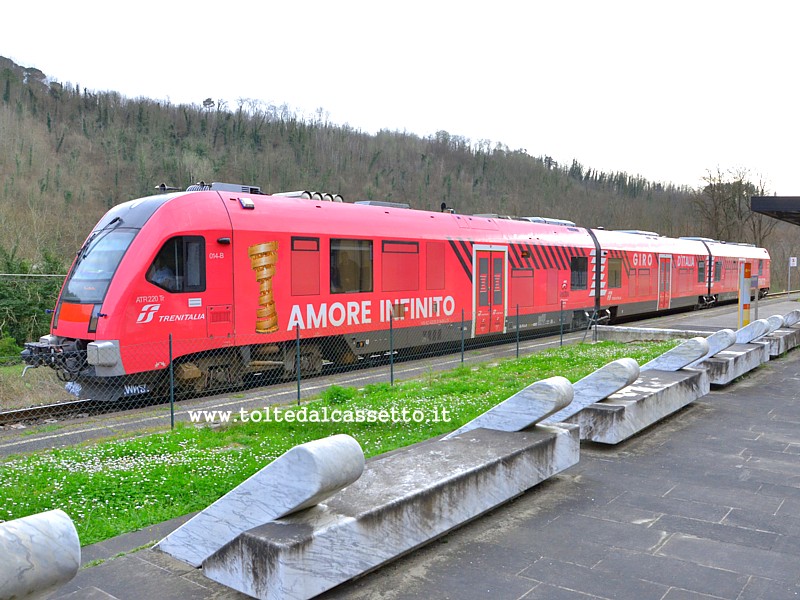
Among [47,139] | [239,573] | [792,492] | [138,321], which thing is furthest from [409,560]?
[47,139]

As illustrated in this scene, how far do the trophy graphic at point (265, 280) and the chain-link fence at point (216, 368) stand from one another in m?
0.25

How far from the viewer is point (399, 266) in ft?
50.0

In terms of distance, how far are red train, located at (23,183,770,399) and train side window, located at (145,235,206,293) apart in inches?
0.7

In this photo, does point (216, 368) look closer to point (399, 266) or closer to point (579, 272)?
point (399, 266)

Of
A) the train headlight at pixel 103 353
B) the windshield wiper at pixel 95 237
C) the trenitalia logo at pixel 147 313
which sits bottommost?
the train headlight at pixel 103 353

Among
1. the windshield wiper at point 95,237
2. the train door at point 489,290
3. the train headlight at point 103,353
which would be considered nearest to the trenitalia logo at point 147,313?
the train headlight at point 103,353

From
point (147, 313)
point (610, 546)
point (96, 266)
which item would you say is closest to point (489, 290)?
point (147, 313)

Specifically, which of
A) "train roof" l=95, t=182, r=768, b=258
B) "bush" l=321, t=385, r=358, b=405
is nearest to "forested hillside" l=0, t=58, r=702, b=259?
"train roof" l=95, t=182, r=768, b=258

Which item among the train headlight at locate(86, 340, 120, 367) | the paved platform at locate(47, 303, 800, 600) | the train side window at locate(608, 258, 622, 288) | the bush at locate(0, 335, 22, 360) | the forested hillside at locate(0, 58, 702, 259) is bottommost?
the bush at locate(0, 335, 22, 360)

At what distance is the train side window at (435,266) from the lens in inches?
631

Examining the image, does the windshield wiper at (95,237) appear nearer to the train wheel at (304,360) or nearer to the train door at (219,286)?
the train door at (219,286)

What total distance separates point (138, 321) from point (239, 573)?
7946 millimetres

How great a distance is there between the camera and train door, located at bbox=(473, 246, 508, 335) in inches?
698

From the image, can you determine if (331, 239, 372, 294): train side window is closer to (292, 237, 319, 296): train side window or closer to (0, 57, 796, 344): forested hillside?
(292, 237, 319, 296): train side window
